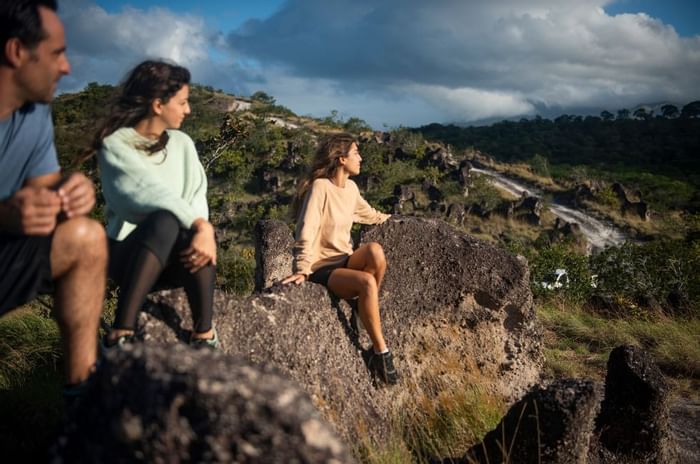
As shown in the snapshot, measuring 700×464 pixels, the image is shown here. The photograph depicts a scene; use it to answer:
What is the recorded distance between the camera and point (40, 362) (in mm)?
4484

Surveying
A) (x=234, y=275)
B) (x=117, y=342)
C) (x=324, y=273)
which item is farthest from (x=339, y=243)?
(x=234, y=275)

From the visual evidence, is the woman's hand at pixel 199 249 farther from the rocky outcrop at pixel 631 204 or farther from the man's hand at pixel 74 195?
the rocky outcrop at pixel 631 204

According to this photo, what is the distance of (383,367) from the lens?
378cm

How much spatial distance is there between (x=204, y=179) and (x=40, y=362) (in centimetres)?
253

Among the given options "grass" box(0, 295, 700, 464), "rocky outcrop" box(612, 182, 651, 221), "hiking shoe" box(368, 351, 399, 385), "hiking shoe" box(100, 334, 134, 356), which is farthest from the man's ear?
"rocky outcrop" box(612, 182, 651, 221)

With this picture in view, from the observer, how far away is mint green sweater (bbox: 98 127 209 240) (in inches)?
103

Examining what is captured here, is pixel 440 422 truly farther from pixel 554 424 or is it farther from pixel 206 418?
pixel 206 418

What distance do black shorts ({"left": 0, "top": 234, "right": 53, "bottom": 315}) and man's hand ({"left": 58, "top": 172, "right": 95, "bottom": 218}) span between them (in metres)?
0.12

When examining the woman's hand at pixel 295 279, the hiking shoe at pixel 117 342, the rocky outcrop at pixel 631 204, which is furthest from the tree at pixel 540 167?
the hiking shoe at pixel 117 342

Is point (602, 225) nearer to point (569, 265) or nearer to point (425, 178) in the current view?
point (425, 178)

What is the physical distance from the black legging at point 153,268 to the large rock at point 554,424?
151 cm

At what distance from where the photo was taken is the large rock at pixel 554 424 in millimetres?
2955

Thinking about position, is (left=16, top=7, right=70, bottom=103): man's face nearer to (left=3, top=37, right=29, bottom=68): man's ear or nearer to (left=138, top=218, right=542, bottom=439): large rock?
(left=3, top=37, right=29, bottom=68): man's ear

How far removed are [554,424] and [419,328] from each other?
4.95 ft
